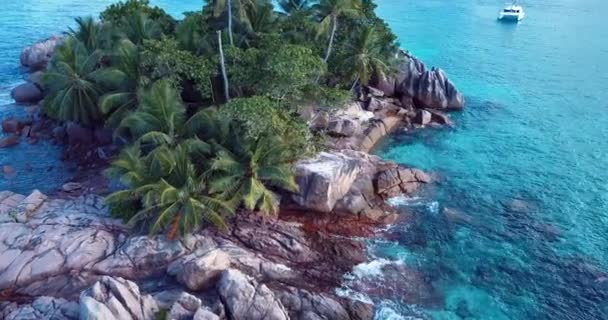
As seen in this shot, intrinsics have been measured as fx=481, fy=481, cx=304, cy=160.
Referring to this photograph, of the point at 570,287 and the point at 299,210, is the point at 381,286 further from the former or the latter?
the point at 570,287

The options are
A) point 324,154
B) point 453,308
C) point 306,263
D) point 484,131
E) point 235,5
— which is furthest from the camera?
point 484,131

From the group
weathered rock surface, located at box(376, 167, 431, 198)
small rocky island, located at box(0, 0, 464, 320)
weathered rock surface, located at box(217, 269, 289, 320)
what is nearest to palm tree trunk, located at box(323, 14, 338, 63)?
small rocky island, located at box(0, 0, 464, 320)

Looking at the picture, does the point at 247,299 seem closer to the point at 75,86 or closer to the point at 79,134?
the point at 75,86

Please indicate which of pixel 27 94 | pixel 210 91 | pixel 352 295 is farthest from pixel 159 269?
pixel 27 94

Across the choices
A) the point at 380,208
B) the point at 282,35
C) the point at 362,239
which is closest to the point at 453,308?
the point at 362,239

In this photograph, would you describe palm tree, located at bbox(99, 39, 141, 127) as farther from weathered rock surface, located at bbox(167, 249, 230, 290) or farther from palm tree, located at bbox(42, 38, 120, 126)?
weathered rock surface, located at bbox(167, 249, 230, 290)
